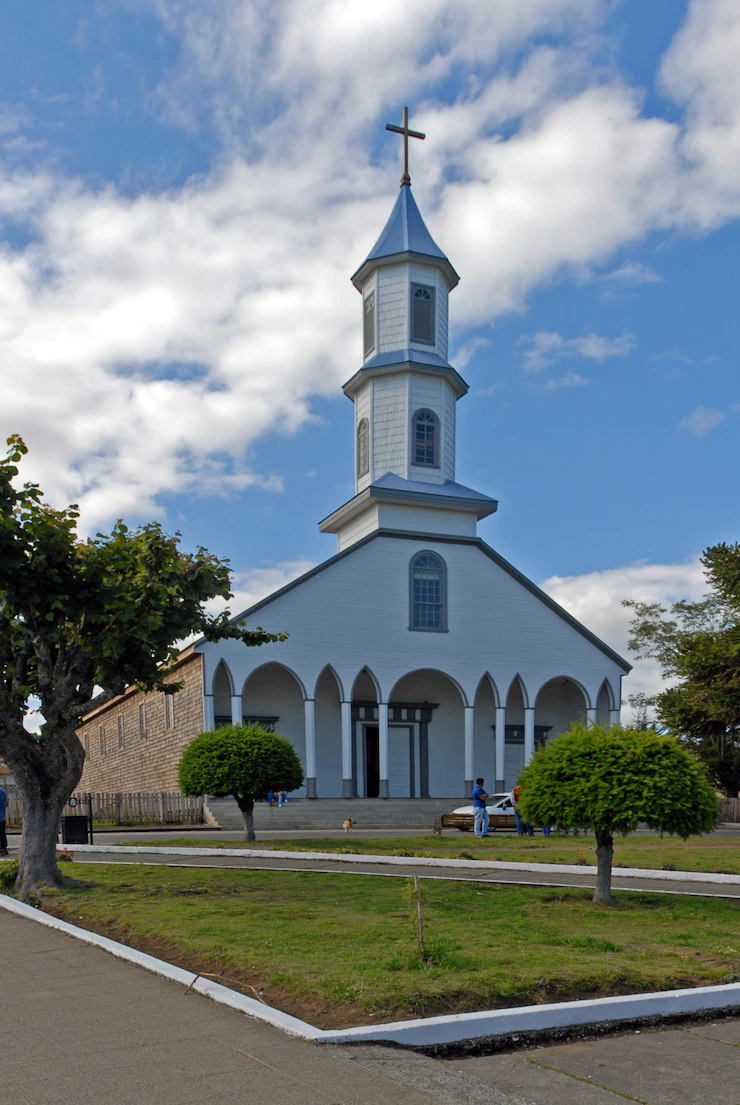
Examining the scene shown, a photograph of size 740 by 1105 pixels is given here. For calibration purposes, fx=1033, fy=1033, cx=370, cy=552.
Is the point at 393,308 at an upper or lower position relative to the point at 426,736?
upper

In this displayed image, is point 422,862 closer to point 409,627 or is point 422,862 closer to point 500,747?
point 409,627

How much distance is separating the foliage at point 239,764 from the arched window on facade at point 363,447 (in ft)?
59.8

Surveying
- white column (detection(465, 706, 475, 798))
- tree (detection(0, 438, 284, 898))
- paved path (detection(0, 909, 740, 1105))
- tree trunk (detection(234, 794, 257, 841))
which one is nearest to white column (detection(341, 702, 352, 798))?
white column (detection(465, 706, 475, 798))

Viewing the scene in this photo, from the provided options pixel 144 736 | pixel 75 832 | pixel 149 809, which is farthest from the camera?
pixel 144 736

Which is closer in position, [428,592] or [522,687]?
[428,592]

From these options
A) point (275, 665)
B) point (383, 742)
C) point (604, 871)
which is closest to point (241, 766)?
point (604, 871)

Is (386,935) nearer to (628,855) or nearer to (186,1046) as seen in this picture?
(186,1046)

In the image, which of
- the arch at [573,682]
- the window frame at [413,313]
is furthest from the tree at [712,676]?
the window frame at [413,313]

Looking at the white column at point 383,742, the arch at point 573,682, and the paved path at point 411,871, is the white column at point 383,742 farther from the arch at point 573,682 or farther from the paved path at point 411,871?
the paved path at point 411,871

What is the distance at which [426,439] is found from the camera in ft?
126

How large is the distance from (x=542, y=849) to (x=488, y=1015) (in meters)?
13.8

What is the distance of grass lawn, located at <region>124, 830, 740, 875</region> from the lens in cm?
1645

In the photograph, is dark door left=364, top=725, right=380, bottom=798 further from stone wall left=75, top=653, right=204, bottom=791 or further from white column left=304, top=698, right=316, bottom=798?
stone wall left=75, top=653, right=204, bottom=791

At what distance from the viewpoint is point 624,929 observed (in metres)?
9.62
